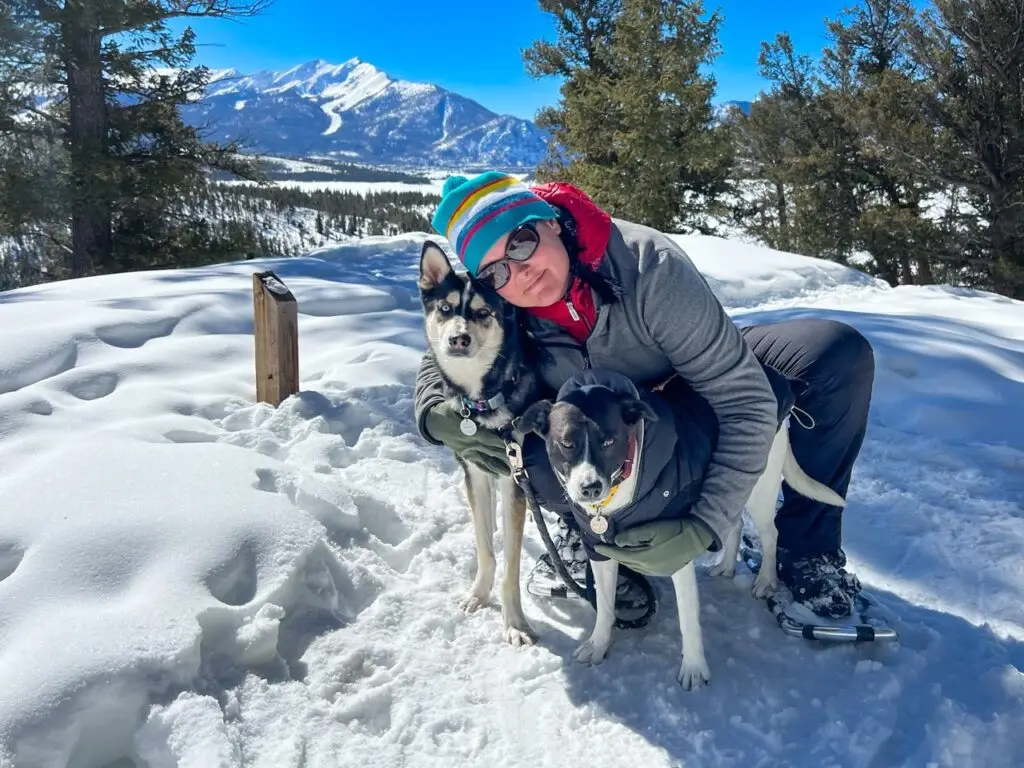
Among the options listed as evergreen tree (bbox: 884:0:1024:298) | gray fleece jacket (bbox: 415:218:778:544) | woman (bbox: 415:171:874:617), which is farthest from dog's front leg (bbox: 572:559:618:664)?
evergreen tree (bbox: 884:0:1024:298)

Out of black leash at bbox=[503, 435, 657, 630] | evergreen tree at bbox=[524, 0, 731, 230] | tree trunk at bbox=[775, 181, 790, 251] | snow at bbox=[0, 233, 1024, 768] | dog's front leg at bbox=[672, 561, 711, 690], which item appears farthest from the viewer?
tree trunk at bbox=[775, 181, 790, 251]

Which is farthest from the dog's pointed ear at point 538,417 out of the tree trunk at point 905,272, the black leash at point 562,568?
the tree trunk at point 905,272

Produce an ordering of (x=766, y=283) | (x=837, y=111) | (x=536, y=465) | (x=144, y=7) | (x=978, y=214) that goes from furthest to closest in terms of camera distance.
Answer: (x=837, y=111) → (x=978, y=214) → (x=144, y=7) → (x=766, y=283) → (x=536, y=465)

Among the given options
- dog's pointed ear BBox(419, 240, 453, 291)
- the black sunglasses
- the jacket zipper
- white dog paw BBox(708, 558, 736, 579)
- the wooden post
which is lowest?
white dog paw BBox(708, 558, 736, 579)

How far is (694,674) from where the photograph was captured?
2.34 m

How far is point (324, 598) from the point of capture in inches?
104

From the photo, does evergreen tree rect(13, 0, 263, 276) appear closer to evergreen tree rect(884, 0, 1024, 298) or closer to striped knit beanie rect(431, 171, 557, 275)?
striped knit beanie rect(431, 171, 557, 275)

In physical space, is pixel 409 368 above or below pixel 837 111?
below

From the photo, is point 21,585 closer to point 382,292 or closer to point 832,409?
point 832,409

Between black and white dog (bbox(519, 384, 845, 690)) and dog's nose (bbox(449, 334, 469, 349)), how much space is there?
0.48m

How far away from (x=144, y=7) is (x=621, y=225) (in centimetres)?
1338

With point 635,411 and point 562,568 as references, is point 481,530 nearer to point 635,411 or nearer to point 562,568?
point 562,568

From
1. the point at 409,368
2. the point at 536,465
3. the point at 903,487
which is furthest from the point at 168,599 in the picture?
the point at 903,487

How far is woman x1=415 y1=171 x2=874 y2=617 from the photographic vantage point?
7.28ft
